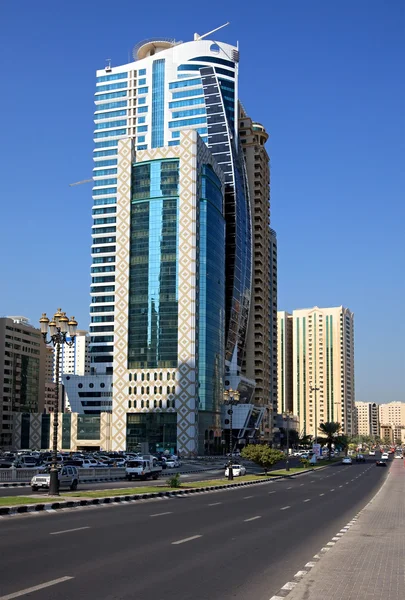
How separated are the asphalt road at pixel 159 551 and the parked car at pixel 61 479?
28.6 feet

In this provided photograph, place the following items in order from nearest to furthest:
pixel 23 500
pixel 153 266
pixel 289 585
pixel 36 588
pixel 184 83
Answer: pixel 36 588
pixel 289 585
pixel 23 500
pixel 153 266
pixel 184 83

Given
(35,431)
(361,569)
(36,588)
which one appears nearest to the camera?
(36,588)

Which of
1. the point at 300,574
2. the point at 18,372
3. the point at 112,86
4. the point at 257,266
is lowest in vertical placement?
the point at 300,574

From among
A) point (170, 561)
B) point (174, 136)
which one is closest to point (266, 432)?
point (174, 136)

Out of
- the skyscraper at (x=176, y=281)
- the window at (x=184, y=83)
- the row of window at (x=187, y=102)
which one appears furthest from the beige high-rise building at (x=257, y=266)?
the window at (x=184, y=83)

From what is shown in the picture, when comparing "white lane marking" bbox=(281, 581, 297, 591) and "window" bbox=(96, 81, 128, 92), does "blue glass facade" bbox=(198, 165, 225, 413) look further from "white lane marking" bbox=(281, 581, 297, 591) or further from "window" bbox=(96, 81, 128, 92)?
"white lane marking" bbox=(281, 581, 297, 591)

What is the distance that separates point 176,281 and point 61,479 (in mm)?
89782

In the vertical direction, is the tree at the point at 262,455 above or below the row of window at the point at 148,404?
below

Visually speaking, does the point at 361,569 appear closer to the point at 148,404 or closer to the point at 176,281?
the point at 148,404

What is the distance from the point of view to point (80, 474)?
178 ft

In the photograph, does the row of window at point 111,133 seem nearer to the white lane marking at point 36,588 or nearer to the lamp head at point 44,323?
the lamp head at point 44,323

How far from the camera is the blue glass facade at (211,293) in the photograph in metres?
128

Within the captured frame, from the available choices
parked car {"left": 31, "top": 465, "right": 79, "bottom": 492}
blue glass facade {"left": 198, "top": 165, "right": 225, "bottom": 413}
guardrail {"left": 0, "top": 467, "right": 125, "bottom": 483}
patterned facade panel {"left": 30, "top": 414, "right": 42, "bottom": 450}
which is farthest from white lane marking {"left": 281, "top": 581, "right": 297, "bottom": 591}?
patterned facade panel {"left": 30, "top": 414, "right": 42, "bottom": 450}

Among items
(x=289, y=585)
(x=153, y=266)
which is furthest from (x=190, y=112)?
(x=289, y=585)
